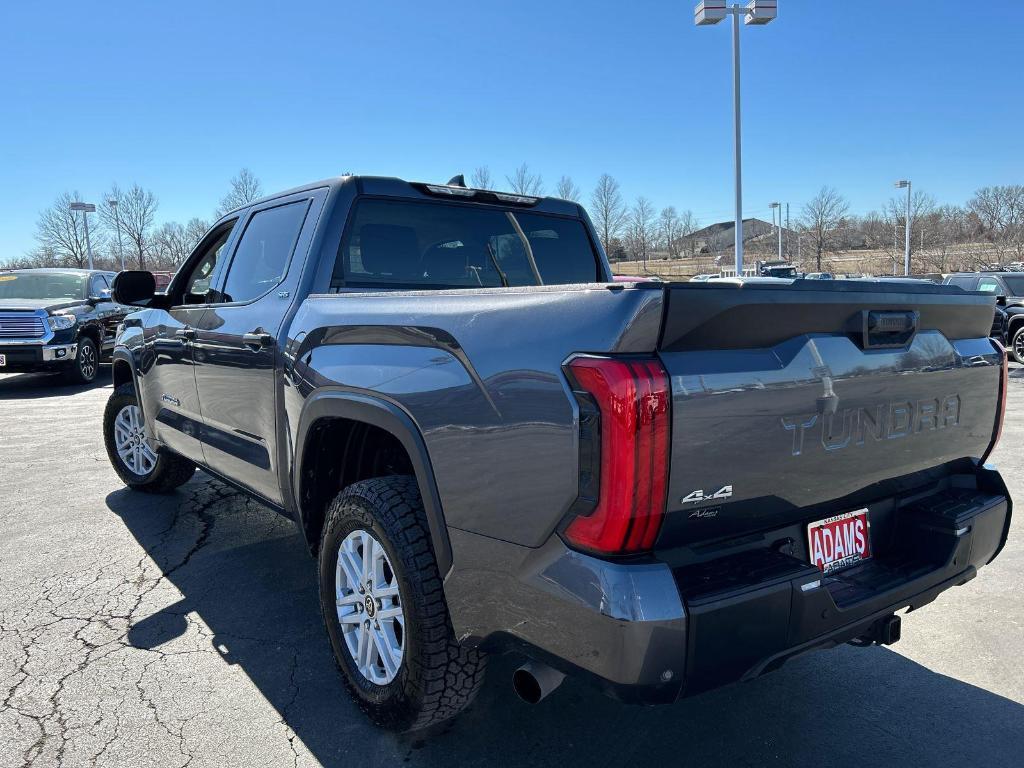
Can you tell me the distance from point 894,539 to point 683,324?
1.31 meters

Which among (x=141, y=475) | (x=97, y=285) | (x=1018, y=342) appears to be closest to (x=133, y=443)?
(x=141, y=475)

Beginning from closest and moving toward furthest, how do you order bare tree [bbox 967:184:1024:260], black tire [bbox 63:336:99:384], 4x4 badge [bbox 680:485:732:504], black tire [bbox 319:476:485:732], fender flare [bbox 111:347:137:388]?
4x4 badge [bbox 680:485:732:504]
black tire [bbox 319:476:485:732]
fender flare [bbox 111:347:137:388]
black tire [bbox 63:336:99:384]
bare tree [bbox 967:184:1024:260]

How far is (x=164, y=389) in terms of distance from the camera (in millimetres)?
4621

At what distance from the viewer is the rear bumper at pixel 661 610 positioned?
1.79 meters

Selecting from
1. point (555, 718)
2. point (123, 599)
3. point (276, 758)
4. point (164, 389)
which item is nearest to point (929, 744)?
point (555, 718)

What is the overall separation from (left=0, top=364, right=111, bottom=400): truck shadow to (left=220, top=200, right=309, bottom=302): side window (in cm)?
935

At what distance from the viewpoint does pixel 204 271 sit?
452 cm

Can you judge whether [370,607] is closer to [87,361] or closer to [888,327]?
[888,327]

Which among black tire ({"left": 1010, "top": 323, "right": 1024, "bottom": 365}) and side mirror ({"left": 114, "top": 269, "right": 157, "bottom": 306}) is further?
black tire ({"left": 1010, "top": 323, "right": 1024, "bottom": 365})

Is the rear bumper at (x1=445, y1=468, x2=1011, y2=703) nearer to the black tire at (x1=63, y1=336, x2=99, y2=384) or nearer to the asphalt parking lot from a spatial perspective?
the asphalt parking lot

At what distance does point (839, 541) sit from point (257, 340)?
8.15ft

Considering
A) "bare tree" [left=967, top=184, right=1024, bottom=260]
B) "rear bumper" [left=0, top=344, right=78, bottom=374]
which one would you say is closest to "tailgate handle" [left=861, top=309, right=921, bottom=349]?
"rear bumper" [left=0, top=344, right=78, bottom=374]

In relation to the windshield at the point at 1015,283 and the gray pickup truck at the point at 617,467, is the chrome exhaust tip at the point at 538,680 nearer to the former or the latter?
the gray pickup truck at the point at 617,467

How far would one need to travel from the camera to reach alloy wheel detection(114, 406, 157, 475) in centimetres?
546
